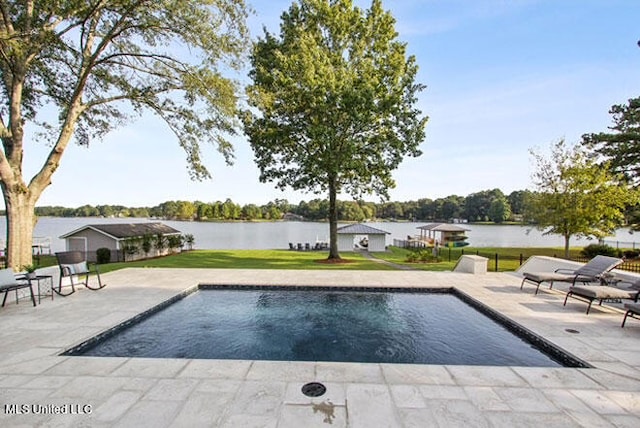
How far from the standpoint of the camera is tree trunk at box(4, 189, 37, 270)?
9.34m

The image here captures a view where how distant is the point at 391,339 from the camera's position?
604cm

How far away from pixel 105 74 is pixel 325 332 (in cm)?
1316

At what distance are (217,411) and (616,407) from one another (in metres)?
4.14

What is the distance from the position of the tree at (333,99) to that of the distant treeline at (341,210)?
58403 mm

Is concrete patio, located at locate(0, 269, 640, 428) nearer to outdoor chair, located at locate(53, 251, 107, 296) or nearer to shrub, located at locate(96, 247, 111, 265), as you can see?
outdoor chair, located at locate(53, 251, 107, 296)

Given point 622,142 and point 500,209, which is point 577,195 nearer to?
point 622,142

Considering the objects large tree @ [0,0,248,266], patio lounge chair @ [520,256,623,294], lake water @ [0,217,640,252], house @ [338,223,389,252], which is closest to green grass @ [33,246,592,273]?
large tree @ [0,0,248,266]

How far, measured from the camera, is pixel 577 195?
16469 millimetres

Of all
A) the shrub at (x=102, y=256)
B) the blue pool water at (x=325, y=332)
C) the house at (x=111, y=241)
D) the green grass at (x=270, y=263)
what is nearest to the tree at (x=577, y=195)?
the green grass at (x=270, y=263)

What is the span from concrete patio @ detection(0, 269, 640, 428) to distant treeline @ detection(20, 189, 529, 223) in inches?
2771

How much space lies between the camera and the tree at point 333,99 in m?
13.8

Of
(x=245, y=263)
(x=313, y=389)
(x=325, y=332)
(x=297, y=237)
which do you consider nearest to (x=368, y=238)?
(x=245, y=263)

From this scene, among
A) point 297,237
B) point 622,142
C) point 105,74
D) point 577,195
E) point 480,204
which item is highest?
point 105,74

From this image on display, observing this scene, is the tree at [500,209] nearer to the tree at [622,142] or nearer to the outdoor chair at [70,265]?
the tree at [622,142]
